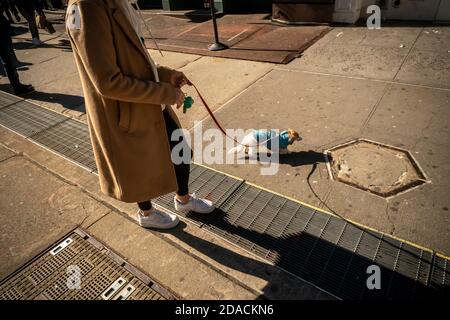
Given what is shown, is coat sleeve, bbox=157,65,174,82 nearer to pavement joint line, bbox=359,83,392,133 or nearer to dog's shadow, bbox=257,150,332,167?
dog's shadow, bbox=257,150,332,167

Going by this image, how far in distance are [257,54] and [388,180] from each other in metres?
4.04

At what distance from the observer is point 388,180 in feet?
10.2

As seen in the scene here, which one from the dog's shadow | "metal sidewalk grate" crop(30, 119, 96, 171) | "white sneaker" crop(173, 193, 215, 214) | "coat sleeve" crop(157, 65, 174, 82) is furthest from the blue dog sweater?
"metal sidewalk grate" crop(30, 119, 96, 171)

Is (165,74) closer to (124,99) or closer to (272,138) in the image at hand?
(124,99)

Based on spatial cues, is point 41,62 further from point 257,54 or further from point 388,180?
point 388,180

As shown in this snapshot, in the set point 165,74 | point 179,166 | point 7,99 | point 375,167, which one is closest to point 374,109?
point 375,167

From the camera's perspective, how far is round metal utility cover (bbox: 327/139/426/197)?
3.07m

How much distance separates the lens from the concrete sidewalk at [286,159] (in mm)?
2543

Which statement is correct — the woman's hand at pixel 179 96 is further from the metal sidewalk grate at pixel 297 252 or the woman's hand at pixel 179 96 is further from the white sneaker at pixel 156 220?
the metal sidewalk grate at pixel 297 252

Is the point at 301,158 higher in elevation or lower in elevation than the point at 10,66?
lower

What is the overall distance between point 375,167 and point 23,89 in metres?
6.17

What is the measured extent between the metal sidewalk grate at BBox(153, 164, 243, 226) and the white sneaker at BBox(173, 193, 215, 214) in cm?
6

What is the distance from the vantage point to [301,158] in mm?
3562

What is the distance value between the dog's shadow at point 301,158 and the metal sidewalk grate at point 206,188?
54 cm
